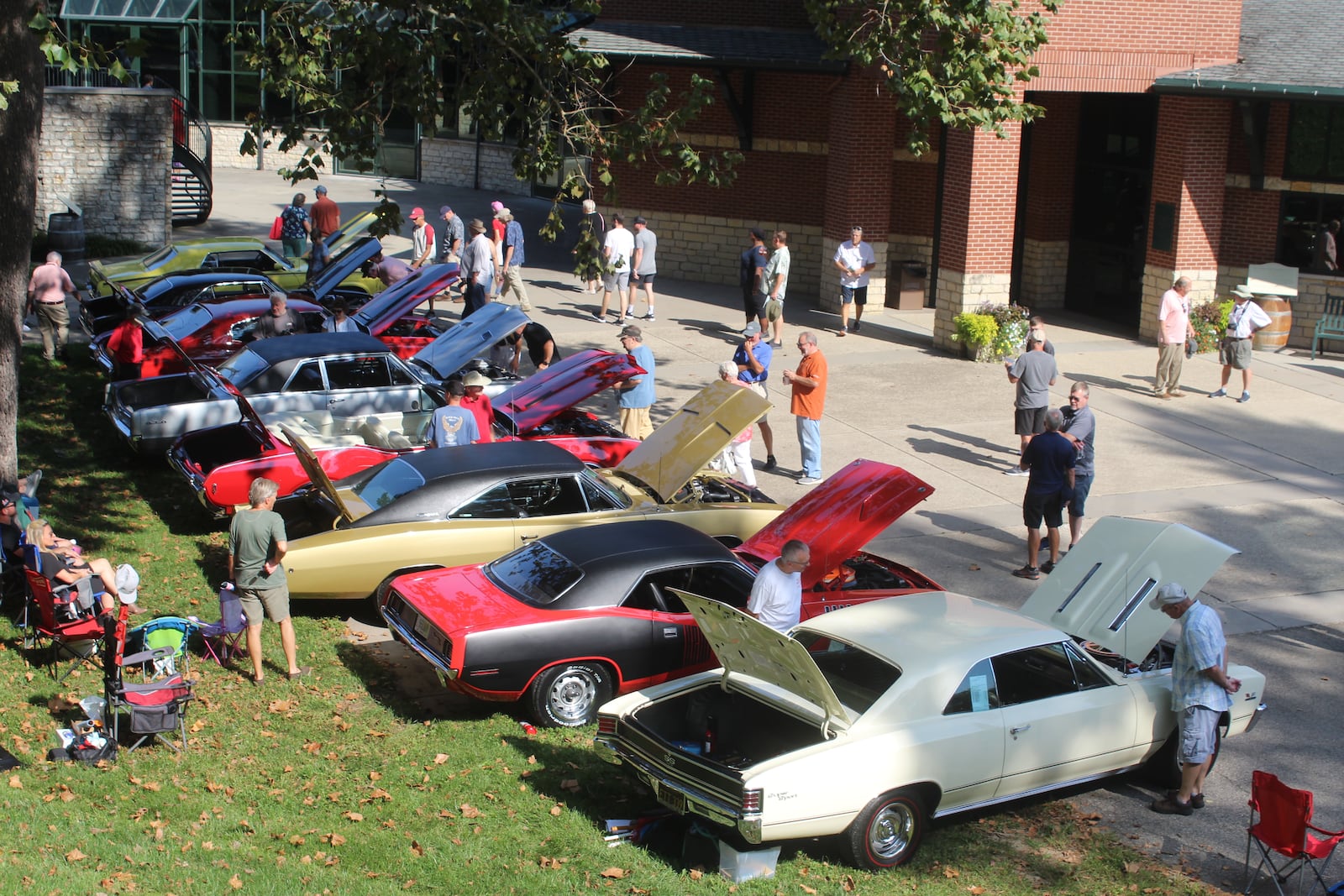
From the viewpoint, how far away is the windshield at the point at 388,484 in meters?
10.8

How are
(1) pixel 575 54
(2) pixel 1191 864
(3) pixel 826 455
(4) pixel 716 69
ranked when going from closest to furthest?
1. (2) pixel 1191 864
2. (1) pixel 575 54
3. (3) pixel 826 455
4. (4) pixel 716 69

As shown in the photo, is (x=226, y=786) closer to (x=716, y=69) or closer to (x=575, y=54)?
(x=575, y=54)

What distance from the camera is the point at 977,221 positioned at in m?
20.8

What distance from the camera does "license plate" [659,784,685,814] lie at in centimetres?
717

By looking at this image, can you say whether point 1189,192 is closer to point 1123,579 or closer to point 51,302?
point 1123,579

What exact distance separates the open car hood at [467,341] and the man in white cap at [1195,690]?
8.44 metres

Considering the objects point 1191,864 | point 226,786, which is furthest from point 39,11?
point 1191,864

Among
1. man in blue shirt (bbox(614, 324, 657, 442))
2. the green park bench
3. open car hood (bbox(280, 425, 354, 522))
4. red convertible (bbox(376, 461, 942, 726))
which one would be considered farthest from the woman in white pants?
the green park bench

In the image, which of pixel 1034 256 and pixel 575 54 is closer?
pixel 575 54

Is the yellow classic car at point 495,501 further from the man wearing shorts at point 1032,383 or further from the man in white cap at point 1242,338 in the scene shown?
the man in white cap at point 1242,338

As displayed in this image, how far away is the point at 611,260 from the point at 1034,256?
839 centimetres

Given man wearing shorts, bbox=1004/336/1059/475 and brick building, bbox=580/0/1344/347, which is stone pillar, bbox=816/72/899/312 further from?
man wearing shorts, bbox=1004/336/1059/475

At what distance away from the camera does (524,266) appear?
27484mm

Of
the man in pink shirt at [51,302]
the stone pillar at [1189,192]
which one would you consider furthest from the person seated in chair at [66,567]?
the stone pillar at [1189,192]
